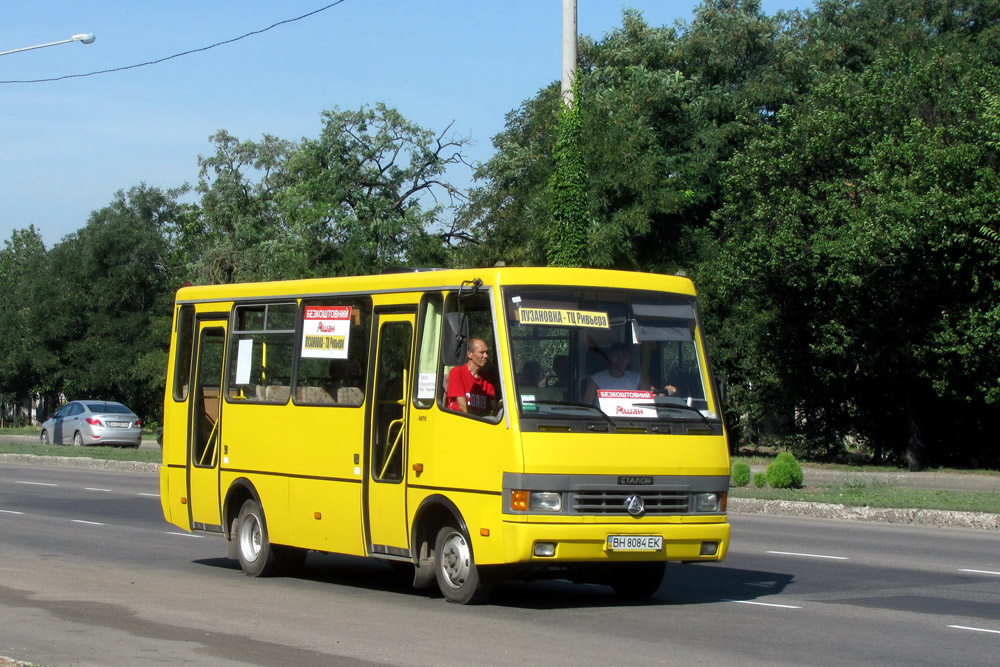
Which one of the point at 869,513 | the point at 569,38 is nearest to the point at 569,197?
the point at 569,38

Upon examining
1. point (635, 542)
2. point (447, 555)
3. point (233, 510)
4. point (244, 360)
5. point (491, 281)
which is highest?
point (491, 281)

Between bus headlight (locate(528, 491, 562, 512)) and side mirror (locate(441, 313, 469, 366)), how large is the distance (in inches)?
51.5

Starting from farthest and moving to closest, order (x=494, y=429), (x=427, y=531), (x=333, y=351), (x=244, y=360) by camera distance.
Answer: (x=244, y=360)
(x=333, y=351)
(x=427, y=531)
(x=494, y=429)

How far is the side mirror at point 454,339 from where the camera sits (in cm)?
1016

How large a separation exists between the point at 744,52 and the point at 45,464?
25000 millimetres

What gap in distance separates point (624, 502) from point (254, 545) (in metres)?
4.38

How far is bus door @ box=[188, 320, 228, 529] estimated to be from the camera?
13.1 m

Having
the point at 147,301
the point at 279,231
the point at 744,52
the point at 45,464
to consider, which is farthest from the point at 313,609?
the point at 147,301

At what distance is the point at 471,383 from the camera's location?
1015cm

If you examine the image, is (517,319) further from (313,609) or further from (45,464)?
(45,464)

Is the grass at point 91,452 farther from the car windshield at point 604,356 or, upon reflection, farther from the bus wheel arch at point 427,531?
the car windshield at point 604,356

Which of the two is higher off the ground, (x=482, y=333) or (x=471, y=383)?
(x=482, y=333)

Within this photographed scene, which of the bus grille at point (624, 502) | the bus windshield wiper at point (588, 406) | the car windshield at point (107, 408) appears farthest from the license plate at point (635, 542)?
the car windshield at point (107, 408)

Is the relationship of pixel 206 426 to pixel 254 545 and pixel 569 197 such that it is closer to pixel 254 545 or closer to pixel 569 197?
pixel 254 545
